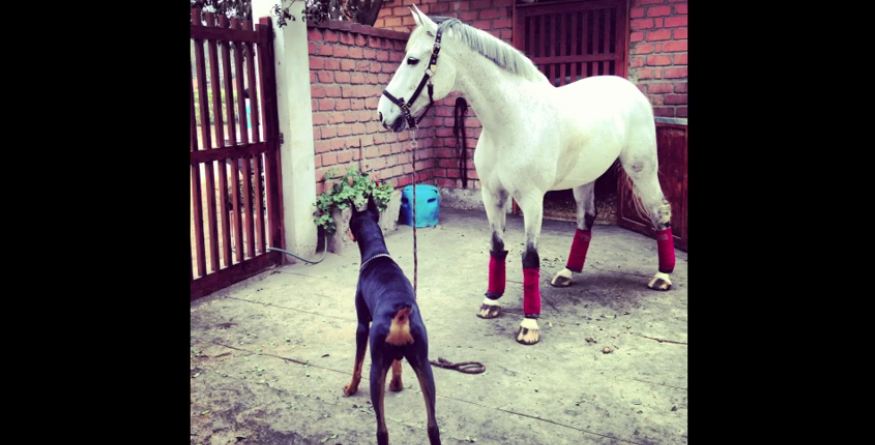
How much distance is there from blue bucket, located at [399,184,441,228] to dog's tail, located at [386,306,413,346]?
4.34 metres

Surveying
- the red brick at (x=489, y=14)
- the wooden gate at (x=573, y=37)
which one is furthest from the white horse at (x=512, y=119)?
the red brick at (x=489, y=14)

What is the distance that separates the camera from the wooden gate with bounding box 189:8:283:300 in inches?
167

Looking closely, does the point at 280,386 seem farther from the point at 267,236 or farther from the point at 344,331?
the point at 267,236

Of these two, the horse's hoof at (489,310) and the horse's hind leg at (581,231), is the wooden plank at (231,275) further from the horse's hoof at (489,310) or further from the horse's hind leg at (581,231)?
the horse's hind leg at (581,231)

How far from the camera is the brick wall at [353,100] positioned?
17.5ft

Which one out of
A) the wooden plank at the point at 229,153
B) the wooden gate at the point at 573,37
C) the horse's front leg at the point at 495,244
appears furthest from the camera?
the wooden gate at the point at 573,37

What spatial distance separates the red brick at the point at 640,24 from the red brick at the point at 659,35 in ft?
0.24

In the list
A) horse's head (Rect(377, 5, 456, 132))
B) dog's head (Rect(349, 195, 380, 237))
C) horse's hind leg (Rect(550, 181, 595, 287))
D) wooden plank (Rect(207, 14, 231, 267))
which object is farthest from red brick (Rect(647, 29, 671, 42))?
dog's head (Rect(349, 195, 380, 237))

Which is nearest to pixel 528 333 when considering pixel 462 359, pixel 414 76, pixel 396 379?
pixel 462 359

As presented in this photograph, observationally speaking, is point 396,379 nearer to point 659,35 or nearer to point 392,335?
point 392,335

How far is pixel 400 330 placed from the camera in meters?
2.00

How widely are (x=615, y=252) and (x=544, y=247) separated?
61 cm
